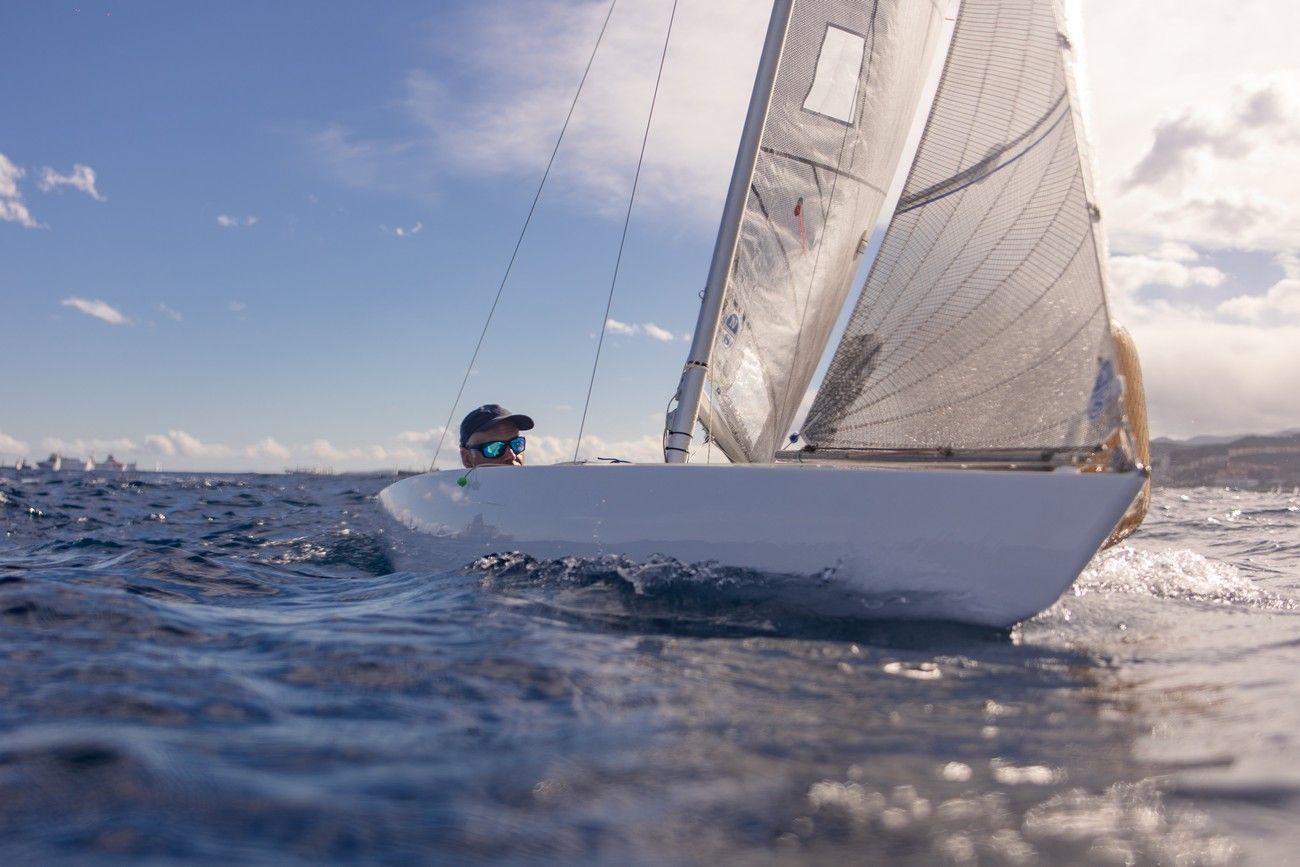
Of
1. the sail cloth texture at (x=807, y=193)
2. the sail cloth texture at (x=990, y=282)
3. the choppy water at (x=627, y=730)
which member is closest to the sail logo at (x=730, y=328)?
the sail cloth texture at (x=807, y=193)

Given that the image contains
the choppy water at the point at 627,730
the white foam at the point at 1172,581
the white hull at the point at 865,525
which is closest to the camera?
the choppy water at the point at 627,730

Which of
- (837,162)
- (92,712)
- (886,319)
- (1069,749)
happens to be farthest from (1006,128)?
(92,712)

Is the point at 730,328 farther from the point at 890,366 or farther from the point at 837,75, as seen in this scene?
the point at 837,75

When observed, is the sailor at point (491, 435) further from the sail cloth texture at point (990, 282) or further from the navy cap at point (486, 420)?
the sail cloth texture at point (990, 282)

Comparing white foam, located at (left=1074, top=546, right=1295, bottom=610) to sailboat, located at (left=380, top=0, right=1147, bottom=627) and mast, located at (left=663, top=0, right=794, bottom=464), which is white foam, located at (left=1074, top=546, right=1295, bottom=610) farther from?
mast, located at (left=663, top=0, right=794, bottom=464)

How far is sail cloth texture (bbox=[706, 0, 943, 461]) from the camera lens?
5.28 meters

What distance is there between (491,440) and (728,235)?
6.93ft

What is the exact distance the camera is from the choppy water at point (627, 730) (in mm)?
1409

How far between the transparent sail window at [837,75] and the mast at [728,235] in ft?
1.02

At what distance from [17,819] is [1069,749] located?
1983mm

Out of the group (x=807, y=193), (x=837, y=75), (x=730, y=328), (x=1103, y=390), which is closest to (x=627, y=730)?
(x=1103, y=390)

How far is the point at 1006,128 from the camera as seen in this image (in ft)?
13.2

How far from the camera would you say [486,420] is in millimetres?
5941

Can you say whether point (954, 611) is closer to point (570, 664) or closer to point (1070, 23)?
point (570, 664)
